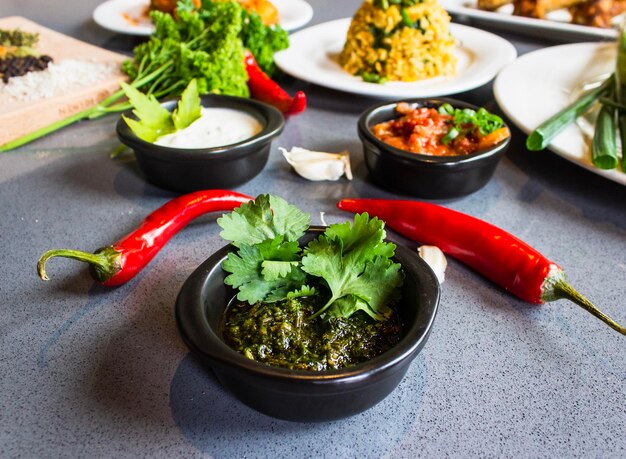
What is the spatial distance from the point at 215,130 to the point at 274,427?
3.67 ft

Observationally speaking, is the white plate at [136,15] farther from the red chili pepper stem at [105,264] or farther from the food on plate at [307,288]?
the food on plate at [307,288]

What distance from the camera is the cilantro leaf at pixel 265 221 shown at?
4.07 feet

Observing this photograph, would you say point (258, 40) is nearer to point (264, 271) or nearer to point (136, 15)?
point (136, 15)

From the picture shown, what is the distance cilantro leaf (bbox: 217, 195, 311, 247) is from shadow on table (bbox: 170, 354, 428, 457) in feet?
1.11

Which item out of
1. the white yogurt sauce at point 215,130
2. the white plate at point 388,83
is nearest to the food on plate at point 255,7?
the white plate at point 388,83

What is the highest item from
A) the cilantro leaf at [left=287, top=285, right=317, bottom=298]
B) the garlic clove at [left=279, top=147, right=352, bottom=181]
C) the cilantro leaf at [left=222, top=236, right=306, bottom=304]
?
the cilantro leaf at [left=222, top=236, right=306, bottom=304]

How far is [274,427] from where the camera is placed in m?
1.14

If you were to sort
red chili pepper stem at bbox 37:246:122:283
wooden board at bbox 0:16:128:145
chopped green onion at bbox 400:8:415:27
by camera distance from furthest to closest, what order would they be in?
chopped green onion at bbox 400:8:415:27
wooden board at bbox 0:16:128:145
red chili pepper stem at bbox 37:246:122:283

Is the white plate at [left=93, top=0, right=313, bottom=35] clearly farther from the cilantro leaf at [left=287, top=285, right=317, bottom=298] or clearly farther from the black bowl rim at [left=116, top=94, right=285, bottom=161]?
the cilantro leaf at [left=287, top=285, right=317, bottom=298]

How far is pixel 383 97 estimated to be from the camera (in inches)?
94.3

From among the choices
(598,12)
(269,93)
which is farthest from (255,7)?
(598,12)

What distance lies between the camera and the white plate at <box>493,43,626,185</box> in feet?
6.34

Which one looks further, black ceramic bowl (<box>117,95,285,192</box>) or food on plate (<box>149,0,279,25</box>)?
food on plate (<box>149,0,279,25</box>)

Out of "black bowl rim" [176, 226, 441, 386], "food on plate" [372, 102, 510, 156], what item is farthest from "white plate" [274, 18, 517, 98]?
"black bowl rim" [176, 226, 441, 386]
